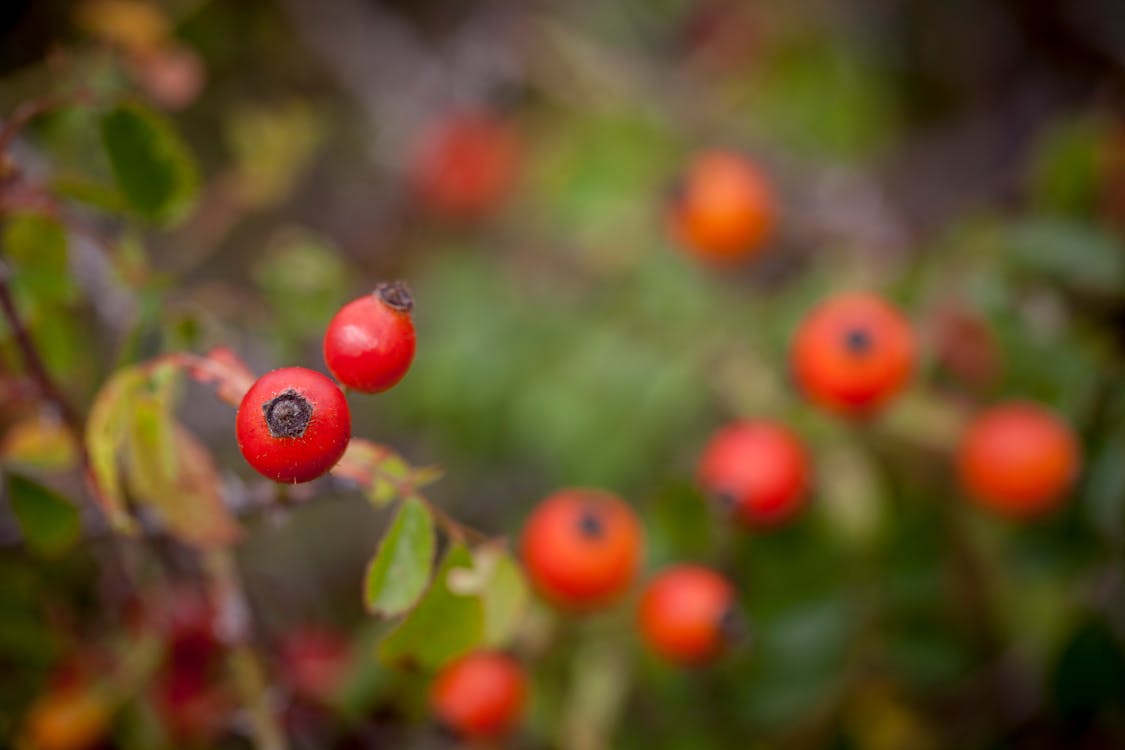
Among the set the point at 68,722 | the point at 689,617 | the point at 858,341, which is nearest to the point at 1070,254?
the point at 858,341

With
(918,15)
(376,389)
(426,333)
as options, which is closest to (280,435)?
(376,389)

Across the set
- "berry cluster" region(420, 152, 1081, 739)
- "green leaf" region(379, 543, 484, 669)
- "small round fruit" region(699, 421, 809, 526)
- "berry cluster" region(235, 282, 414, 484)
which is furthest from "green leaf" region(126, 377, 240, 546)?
"small round fruit" region(699, 421, 809, 526)

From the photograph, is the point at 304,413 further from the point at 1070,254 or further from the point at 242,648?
the point at 1070,254

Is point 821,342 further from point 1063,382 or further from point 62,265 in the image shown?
point 62,265

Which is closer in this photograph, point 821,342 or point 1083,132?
point 821,342

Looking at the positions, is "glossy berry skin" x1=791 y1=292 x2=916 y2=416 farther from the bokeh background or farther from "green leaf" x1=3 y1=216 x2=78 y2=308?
"green leaf" x1=3 y1=216 x2=78 y2=308

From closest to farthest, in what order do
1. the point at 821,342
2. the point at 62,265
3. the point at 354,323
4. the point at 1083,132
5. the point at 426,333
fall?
1. the point at 354,323
2. the point at 62,265
3. the point at 821,342
4. the point at 1083,132
5. the point at 426,333
